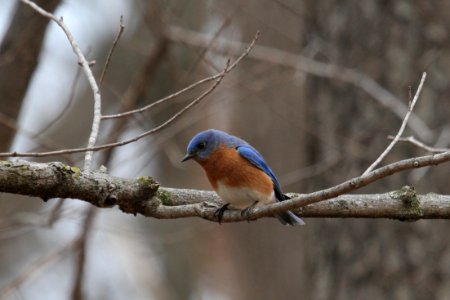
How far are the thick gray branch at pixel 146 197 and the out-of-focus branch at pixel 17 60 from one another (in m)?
1.78

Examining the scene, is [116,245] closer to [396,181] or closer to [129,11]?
[129,11]

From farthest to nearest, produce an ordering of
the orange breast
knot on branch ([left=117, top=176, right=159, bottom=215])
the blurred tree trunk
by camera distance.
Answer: the blurred tree trunk, the orange breast, knot on branch ([left=117, top=176, right=159, bottom=215])

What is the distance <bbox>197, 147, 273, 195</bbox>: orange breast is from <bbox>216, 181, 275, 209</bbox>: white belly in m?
0.03

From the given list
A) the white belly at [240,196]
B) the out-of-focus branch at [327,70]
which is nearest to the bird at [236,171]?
the white belly at [240,196]

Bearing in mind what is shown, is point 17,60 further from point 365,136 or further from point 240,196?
point 365,136

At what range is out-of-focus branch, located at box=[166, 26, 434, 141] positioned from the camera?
5.86 m

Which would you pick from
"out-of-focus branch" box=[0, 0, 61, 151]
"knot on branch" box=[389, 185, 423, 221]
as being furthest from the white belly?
"out-of-focus branch" box=[0, 0, 61, 151]

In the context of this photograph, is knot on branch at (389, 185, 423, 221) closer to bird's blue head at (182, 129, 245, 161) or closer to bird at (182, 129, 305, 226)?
bird at (182, 129, 305, 226)

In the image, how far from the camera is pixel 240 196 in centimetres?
416

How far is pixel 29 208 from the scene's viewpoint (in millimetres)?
9984

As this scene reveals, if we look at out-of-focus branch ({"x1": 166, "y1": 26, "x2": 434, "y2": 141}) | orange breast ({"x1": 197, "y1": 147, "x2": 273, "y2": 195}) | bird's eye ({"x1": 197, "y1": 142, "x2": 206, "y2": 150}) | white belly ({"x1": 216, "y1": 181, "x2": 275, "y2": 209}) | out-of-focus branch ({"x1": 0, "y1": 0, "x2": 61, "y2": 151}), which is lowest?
→ white belly ({"x1": 216, "y1": 181, "x2": 275, "y2": 209})

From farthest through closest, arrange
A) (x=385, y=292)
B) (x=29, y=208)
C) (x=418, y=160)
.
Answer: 1. (x=29, y=208)
2. (x=385, y=292)
3. (x=418, y=160)

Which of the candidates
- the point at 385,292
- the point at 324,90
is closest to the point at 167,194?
the point at 385,292

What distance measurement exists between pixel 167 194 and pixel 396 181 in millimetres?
2944
